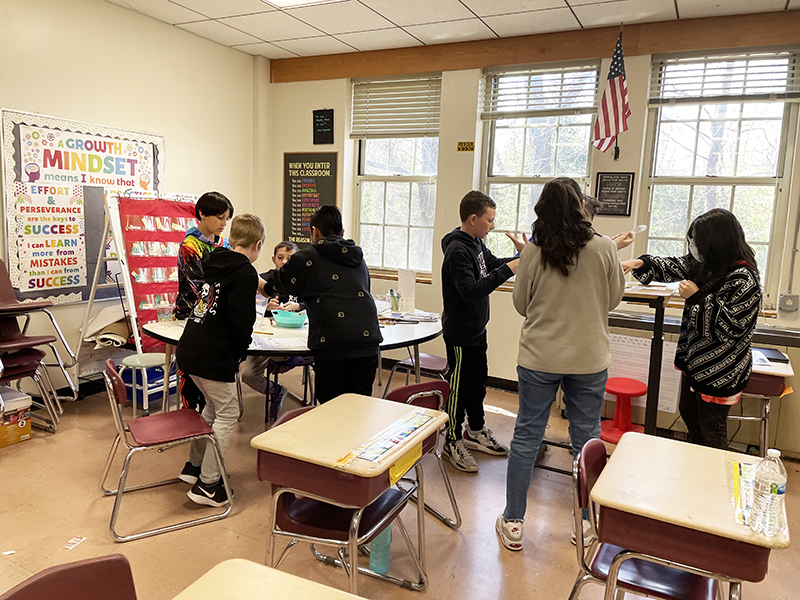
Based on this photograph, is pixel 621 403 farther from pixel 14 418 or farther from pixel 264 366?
pixel 14 418

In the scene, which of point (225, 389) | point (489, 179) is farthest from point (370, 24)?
point (225, 389)

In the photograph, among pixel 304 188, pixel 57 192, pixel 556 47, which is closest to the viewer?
pixel 57 192

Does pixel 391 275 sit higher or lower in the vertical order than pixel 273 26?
lower

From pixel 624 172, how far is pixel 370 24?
218 centimetres

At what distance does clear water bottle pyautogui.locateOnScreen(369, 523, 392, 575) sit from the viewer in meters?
2.25

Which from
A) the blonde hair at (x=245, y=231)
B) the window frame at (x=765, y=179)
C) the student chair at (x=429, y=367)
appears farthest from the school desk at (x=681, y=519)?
the window frame at (x=765, y=179)

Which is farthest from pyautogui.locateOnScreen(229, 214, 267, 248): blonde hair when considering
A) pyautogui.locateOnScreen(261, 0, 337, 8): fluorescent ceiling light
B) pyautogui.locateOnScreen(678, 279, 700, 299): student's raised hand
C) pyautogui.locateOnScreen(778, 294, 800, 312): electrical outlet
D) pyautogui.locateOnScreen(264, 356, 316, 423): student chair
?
pyautogui.locateOnScreen(778, 294, 800, 312): electrical outlet

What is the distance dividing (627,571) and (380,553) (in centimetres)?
99

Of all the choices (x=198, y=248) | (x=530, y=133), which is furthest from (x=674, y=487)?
(x=530, y=133)

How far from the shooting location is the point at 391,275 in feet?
17.4

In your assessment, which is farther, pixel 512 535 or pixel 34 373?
pixel 34 373

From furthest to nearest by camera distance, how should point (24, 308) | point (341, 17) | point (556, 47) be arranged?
point (556, 47)
point (341, 17)
point (24, 308)

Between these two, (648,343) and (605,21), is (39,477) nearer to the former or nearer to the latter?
(648,343)

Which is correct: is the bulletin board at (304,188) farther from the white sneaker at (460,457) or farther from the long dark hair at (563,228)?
the long dark hair at (563,228)
